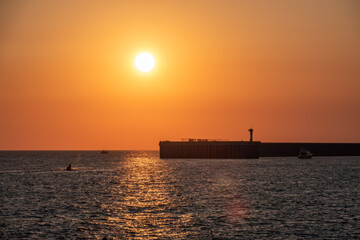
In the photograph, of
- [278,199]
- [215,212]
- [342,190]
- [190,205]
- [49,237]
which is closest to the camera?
[49,237]

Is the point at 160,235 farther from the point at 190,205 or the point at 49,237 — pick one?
the point at 190,205

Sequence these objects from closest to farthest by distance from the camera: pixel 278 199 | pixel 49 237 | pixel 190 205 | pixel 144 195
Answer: pixel 49 237 → pixel 190 205 → pixel 278 199 → pixel 144 195

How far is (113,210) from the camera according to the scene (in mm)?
61000

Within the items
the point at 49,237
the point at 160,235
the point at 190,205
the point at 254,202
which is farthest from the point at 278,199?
the point at 49,237

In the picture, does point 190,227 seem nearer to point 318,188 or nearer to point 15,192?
point 15,192

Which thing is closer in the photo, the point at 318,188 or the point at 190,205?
the point at 190,205

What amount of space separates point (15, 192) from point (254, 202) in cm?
3820

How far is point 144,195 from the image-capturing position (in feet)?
259

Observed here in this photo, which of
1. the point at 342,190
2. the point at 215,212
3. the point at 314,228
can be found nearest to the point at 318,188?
the point at 342,190

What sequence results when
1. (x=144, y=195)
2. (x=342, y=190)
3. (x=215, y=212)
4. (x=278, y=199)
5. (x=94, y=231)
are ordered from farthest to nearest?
(x=342, y=190), (x=144, y=195), (x=278, y=199), (x=215, y=212), (x=94, y=231)

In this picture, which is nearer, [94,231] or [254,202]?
[94,231]

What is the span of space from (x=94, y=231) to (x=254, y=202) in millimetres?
28341

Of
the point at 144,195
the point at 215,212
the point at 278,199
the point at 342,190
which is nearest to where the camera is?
the point at 215,212

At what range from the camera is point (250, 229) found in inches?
1905
